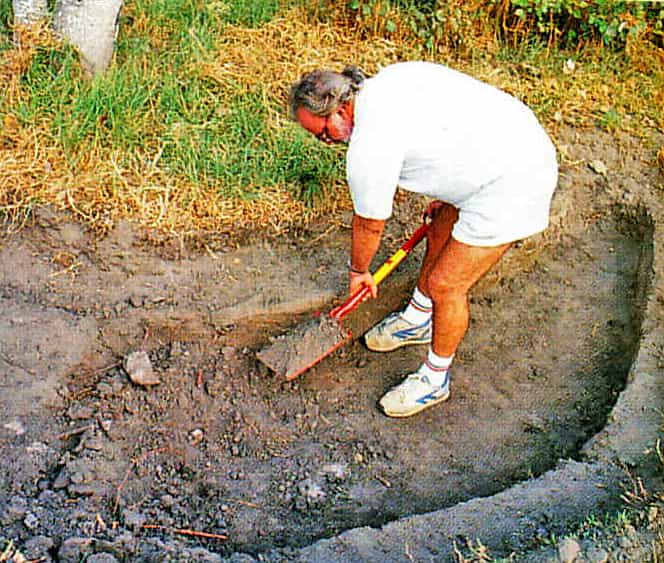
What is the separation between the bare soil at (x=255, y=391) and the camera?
12.0 feet

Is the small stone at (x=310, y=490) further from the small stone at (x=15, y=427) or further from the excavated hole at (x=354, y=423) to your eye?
the small stone at (x=15, y=427)

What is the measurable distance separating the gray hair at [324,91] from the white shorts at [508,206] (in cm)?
66

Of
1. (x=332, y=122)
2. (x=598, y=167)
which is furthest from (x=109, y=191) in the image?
(x=598, y=167)

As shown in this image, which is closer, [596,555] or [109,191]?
[596,555]

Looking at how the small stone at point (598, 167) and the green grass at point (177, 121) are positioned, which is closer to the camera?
the green grass at point (177, 121)

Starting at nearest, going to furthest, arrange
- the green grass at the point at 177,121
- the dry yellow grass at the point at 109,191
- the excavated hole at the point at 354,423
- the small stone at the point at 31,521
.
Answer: the small stone at the point at 31,521 < the excavated hole at the point at 354,423 < the dry yellow grass at the point at 109,191 < the green grass at the point at 177,121

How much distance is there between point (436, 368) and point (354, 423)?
458mm

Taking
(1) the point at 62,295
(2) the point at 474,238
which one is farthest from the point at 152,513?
(2) the point at 474,238

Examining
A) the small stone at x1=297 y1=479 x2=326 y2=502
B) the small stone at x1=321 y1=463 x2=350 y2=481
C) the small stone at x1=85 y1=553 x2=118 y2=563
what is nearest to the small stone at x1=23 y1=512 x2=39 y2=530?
Answer: the small stone at x1=85 y1=553 x2=118 y2=563

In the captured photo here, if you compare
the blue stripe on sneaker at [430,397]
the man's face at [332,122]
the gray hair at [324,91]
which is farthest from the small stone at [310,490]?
the gray hair at [324,91]

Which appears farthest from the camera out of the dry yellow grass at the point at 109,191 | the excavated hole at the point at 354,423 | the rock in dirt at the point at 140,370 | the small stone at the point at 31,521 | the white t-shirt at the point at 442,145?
the dry yellow grass at the point at 109,191

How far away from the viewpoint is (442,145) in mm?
3373

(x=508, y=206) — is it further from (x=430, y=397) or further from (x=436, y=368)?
(x=430, y=397)

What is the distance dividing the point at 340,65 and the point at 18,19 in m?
1.91
